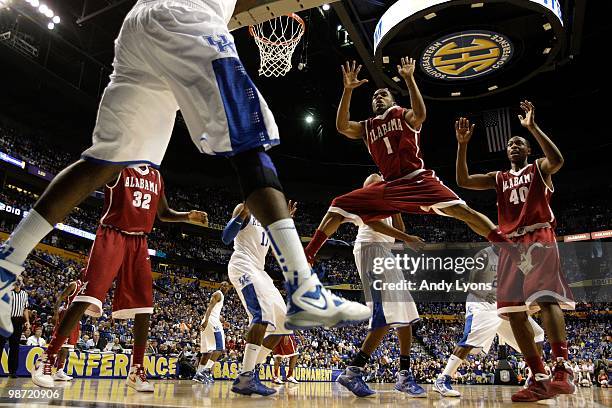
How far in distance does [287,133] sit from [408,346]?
23520mm

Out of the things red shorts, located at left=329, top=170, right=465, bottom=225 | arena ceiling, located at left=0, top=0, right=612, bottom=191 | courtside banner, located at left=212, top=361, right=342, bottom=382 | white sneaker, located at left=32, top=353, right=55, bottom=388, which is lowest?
courtside banner, located at left=212, top=361, right=342, bottom=382

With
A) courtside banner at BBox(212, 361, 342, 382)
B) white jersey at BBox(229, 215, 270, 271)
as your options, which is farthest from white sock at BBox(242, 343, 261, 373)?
courtside banner at BBox(212, 361, 342, 382)

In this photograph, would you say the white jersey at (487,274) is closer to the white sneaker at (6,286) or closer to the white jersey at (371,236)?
the white jersey at (371,236)

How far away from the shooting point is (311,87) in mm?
22672

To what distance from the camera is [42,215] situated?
2000 mm

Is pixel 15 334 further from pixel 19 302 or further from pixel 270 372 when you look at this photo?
pixel 270 372

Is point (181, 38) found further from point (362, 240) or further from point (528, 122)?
point (362, 240)

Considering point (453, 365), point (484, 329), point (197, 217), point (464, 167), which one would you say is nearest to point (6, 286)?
point (197, 217)

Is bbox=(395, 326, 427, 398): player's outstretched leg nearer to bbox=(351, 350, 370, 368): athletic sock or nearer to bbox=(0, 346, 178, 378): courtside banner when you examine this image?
bbox=(351, 350, 370, 368): athletic sock

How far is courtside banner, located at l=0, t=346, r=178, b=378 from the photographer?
29.1ft

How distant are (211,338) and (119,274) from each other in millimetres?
4101

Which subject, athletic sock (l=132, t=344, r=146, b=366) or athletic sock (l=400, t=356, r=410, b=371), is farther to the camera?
athletic sock (l=400, t=356, r=410, b=371)

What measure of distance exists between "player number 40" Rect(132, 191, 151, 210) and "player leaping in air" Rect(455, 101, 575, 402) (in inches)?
125

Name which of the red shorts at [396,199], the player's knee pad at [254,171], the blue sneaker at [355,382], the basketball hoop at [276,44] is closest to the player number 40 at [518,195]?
the red shorts at [396,199]
